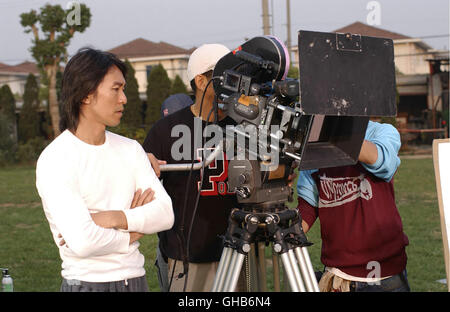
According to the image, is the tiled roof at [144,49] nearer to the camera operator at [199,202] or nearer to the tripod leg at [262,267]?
the camera operator at [199,202]

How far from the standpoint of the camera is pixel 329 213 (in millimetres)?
2701

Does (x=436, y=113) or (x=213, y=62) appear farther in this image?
(x=436, y=113)

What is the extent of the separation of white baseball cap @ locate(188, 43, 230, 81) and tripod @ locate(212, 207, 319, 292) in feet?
3.28

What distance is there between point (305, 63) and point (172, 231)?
4.36 feet

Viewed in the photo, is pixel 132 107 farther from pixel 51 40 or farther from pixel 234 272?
pixel 234 272

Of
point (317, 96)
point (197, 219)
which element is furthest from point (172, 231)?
point (317, 96)

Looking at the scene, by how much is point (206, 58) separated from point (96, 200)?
1.10 m

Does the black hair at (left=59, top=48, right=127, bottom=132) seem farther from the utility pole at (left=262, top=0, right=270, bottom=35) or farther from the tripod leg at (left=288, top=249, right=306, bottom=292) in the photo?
the utility pole at (left=262, top=0, right=270, bottom=35)

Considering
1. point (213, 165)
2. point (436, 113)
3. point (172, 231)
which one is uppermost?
point (213, 165)

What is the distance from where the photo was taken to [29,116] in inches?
1192
